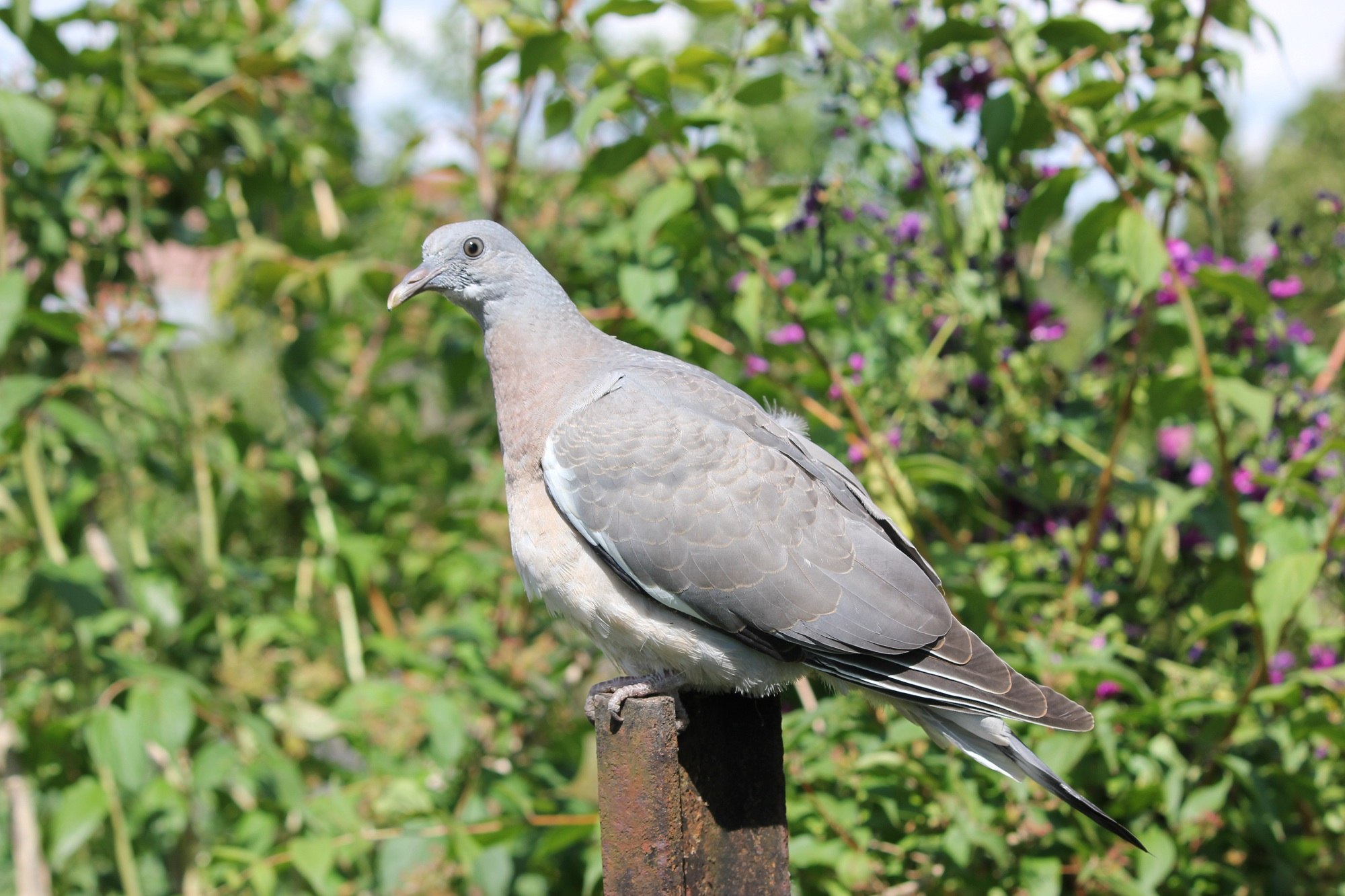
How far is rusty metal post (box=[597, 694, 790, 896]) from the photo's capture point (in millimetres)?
1718

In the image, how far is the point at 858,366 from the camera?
298 centimetres

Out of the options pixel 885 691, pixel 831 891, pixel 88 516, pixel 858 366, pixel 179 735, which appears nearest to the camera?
pixel 885 691

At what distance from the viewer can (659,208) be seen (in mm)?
2670

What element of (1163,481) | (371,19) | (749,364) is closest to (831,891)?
(749,364)

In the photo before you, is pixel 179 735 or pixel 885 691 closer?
pixel 885 691

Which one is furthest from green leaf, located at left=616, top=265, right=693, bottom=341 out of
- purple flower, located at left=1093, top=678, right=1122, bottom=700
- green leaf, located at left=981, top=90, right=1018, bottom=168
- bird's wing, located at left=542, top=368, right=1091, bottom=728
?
purple flower, located at left=1093, top=678, right=1122, bottom=700

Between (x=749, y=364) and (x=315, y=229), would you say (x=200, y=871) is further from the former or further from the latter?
(x=315, y=229)

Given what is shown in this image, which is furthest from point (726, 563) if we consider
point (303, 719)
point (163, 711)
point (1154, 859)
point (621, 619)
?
point (303, 719)

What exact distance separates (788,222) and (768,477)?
124 cm

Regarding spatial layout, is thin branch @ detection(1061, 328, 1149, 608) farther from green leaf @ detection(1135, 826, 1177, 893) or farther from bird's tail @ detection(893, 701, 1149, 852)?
bird's tail @ detection(893, 701, 1149, 852)

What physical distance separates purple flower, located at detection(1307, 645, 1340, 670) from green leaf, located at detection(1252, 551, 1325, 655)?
57 centimetres

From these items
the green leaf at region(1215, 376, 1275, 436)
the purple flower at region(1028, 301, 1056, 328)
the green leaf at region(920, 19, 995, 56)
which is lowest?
the purple flower at region(1028, 301, 1056, 328)

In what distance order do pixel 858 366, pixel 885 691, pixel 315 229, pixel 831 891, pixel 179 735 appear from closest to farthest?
pixel 885 691 < pixel 831 891 < pixel 179 735 < pixel 858 366 < pixel 315 229

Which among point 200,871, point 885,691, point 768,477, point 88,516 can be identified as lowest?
point 200,871
